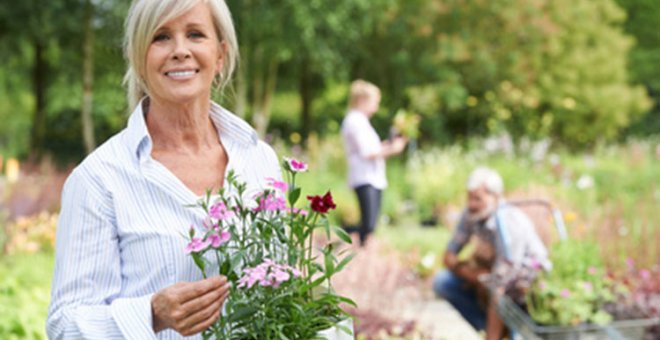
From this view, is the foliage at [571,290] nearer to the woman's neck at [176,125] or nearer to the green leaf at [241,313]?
the woman's neck at [176,125]

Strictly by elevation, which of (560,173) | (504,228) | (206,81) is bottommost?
(560,173)

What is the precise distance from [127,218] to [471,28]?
1808cm

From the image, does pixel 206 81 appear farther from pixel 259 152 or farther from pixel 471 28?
pixel 471 28

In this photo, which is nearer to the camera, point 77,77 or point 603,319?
point 603,319

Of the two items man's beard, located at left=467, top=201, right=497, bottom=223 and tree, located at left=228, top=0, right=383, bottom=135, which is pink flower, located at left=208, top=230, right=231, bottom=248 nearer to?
man's beard, located at left=467, top=201, right=497, bottom=223

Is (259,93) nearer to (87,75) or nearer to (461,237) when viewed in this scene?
(87,75)

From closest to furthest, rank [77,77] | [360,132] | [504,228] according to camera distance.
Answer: [504,228] → [360,132] → [77,77]

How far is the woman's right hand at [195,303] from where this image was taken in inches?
55.5

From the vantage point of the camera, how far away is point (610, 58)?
65.9 ft

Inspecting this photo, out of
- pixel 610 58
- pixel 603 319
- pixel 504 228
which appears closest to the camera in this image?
pixel 603 319

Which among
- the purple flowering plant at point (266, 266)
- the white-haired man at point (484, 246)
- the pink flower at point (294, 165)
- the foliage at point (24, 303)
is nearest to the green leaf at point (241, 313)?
the purple flowering plant at point (266, 266)

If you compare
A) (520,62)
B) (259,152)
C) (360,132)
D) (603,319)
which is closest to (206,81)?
(259,152)

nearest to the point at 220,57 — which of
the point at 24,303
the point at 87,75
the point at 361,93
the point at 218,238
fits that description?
the point at 218,238

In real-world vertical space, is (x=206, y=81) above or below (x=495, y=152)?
above
